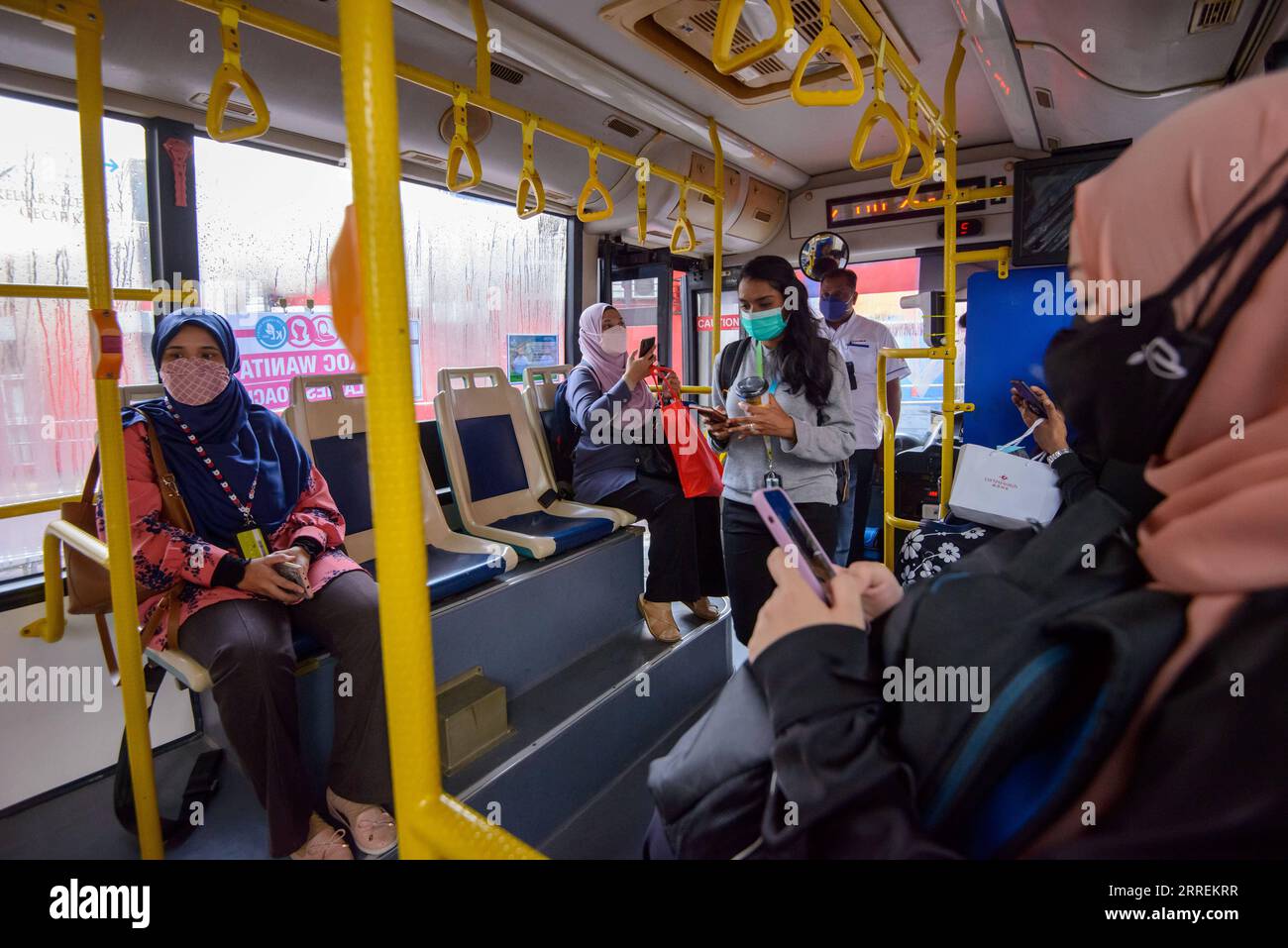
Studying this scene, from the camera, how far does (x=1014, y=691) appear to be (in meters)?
0.59

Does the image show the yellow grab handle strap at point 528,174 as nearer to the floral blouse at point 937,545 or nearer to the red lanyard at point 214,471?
the red lanyard at point 214,471

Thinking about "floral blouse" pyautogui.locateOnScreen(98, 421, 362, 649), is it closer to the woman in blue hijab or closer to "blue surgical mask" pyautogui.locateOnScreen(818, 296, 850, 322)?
the woman in blue hijab

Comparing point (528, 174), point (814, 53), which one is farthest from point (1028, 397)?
point (528, 174)

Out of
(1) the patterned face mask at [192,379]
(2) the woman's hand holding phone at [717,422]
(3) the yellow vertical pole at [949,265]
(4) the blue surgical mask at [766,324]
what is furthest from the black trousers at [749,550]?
(1) the patterned face mask at [192,379]

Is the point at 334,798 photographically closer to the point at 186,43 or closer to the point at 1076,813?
the point at 1076,813

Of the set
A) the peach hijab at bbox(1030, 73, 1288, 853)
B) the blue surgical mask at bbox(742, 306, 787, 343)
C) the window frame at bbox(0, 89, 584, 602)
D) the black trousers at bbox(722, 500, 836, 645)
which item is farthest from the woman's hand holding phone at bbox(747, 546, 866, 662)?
the window frame at bbox(0, 89, 584, 602)

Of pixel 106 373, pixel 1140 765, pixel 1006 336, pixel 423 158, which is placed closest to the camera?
pixel 1140 765

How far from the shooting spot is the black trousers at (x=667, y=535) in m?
3.59

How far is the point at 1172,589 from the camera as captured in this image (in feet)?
1.96

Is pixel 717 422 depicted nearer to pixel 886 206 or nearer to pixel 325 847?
pixel 325 847

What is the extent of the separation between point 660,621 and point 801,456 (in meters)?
1.54

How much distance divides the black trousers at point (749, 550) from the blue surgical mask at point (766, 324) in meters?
0.60

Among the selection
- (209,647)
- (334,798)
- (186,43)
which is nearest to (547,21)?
(186,43)
